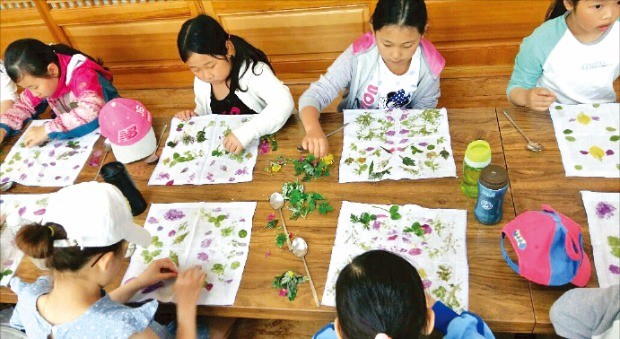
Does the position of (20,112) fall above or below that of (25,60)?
below

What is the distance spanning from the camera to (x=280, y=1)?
2572 mm

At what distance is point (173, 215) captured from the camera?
4.42 ft

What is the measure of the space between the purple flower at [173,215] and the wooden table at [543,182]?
0.89 meters

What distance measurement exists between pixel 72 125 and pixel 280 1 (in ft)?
4.48

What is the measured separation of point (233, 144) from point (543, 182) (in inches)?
34.4

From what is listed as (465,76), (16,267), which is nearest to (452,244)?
(16,267)

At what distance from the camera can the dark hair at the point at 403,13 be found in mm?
1394

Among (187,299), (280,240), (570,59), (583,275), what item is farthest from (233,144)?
(570,59)

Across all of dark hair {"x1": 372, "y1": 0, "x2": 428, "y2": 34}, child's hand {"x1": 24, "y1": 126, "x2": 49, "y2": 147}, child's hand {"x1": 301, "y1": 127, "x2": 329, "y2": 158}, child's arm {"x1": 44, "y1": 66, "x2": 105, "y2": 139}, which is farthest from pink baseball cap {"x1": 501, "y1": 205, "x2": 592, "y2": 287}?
child's hand {"x1": 24, "y1": 126, "x2": 49, "y2": 147}

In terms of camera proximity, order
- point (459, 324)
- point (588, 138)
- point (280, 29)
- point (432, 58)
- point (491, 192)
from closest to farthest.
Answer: point (459, 324), point (491, 192), point (588, 138), point (432, 58), point (280, 29)

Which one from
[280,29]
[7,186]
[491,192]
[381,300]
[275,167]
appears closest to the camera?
[381,300]

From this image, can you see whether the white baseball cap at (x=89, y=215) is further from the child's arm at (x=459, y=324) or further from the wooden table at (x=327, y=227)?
the child's arm at (x=459, y=324)

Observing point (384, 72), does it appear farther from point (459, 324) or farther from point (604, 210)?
point (459, 324)

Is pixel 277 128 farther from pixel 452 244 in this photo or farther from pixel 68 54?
pixel 68 54
